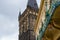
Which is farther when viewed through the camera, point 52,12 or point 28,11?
point 28,11

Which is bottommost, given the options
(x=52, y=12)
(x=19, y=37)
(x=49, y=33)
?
(x=19, y=37)

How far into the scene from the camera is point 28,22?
70688 millimetres

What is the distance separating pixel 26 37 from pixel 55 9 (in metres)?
56.2

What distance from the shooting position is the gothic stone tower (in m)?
69.9

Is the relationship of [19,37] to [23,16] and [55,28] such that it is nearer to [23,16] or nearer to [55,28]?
[23,16]

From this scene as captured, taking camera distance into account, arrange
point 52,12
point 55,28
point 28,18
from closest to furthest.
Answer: point 55,28 → point 52,12 → point 28,18

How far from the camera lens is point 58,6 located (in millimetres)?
15000

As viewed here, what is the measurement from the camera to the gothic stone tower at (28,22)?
229 ft

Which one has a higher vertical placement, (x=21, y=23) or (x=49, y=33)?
(x=49, y=33)

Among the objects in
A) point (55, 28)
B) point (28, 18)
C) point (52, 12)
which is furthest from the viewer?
point (28, 18)

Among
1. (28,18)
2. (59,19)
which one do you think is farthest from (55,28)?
A: (28,18)

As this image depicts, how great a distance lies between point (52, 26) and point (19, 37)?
58.4 metres

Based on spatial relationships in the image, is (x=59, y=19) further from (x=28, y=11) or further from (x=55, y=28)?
(x=28, y=11)

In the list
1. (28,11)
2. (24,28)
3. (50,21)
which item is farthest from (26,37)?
(50,21)
